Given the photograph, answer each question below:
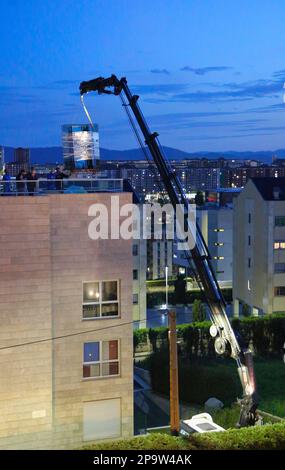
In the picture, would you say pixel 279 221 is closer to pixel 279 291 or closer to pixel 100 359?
pixel 279 291

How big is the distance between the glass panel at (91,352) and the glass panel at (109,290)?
0.98m

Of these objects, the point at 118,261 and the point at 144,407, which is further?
the point at 144,407

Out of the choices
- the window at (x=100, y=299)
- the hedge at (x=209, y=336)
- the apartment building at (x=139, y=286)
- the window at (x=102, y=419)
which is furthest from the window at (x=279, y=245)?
the window at (x=102, y=419)

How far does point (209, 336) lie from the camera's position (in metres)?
32.7

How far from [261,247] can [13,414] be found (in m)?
27.6

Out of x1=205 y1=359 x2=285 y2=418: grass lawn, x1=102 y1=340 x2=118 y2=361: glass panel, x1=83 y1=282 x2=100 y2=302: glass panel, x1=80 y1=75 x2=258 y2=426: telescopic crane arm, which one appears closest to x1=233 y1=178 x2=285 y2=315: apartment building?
x1=205 y1=359 x2=285 y2=418: grass lawn

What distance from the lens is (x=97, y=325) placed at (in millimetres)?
13477

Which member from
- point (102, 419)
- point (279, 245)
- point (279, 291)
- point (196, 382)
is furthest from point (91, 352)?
point (279, 291)

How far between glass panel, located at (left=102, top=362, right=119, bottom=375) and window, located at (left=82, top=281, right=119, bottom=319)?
1.02 m

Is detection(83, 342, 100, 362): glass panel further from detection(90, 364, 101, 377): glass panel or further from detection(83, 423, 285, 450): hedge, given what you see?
detection(83, 423, 285, 450): hedge

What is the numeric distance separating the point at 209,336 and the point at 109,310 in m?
19.8

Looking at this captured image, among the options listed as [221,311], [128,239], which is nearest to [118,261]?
[128,239]
